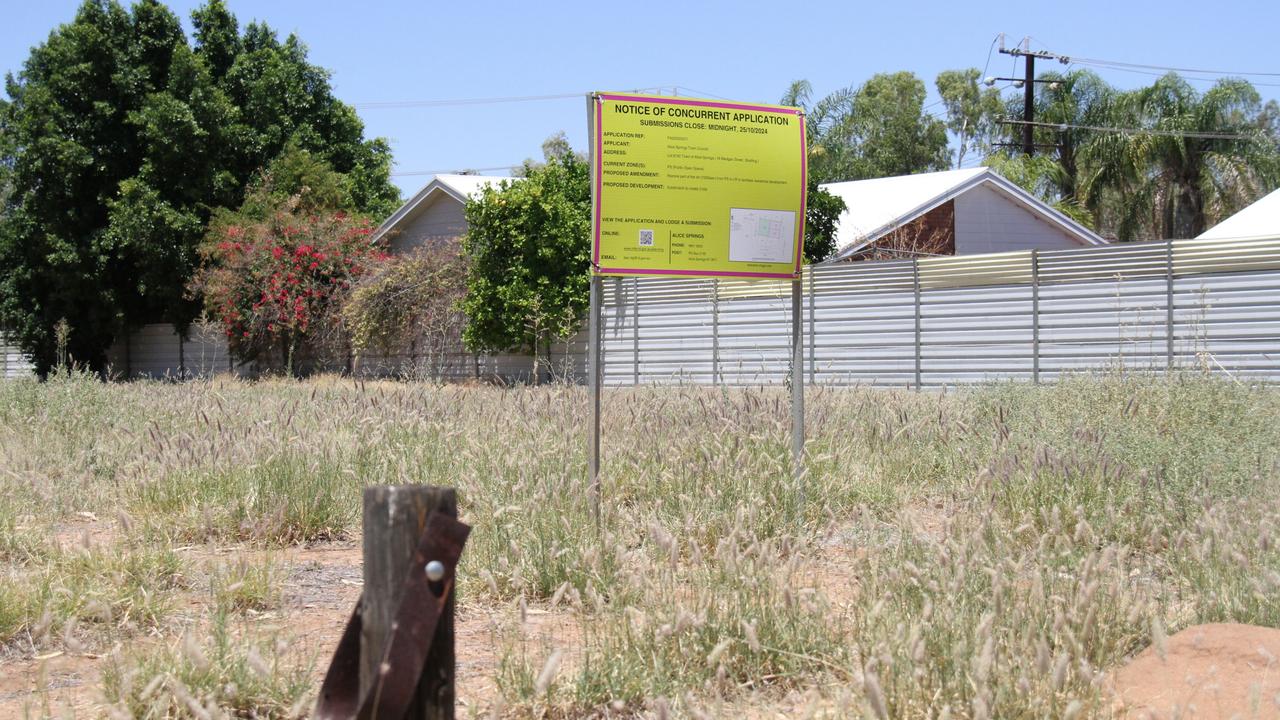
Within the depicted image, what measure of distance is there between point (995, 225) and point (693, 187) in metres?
25.8

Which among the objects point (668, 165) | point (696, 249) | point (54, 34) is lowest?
point (696, 249)

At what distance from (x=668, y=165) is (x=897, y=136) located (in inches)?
1947

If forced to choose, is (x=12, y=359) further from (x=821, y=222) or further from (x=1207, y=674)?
(x=1207, y=674)

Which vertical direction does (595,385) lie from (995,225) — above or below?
below

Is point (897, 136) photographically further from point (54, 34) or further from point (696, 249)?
point (696, 249)

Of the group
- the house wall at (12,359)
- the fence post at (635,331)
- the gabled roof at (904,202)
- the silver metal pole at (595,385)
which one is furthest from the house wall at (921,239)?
the house wall at (12,359)

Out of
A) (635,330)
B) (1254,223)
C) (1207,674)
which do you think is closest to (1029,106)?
(1254,223)

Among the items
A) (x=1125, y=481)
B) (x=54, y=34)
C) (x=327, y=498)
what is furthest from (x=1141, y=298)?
(x=54, y=34)

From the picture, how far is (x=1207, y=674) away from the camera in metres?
3.34

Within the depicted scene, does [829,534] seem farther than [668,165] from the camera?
No

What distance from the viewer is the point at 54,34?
113 ft

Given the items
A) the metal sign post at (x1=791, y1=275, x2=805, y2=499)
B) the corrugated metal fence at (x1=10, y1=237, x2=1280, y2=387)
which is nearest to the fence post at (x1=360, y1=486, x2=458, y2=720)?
the metal sign post at (x1=791, y1=275, x2=805, y2=499)

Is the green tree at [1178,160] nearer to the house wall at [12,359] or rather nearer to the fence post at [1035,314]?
the fence post at [1035,314]

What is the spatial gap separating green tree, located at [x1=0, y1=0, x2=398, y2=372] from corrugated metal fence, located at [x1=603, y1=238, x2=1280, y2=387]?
49.2 feet
